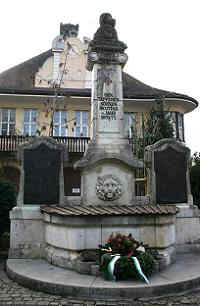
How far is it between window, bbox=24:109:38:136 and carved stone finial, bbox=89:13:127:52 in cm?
1347

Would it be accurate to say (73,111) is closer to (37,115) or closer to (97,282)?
(37,115)

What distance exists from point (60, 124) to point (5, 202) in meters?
13.8

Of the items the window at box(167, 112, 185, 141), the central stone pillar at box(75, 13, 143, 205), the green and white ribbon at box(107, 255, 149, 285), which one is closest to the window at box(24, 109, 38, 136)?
the window at box(167, 112, 185, 141)

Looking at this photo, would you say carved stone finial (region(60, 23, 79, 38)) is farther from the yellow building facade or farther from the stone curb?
the stone curb

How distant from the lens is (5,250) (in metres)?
8.84

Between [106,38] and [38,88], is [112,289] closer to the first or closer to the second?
[106,38]

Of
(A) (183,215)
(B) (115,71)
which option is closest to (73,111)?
(B) (115,71)

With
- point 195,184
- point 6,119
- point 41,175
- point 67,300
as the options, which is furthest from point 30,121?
point 67,300

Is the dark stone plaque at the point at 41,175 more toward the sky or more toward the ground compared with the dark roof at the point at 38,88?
more toward the ground

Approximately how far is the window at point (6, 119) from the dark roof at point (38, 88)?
183cm

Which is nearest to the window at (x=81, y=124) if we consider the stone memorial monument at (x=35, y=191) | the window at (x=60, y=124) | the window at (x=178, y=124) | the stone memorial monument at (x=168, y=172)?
the window at (x=60, y=124)

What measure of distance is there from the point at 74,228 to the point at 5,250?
3.88m

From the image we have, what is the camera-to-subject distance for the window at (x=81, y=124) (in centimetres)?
2198

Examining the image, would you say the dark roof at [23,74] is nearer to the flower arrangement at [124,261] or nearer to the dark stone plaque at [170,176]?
the dark stone plaque at [170,176]
